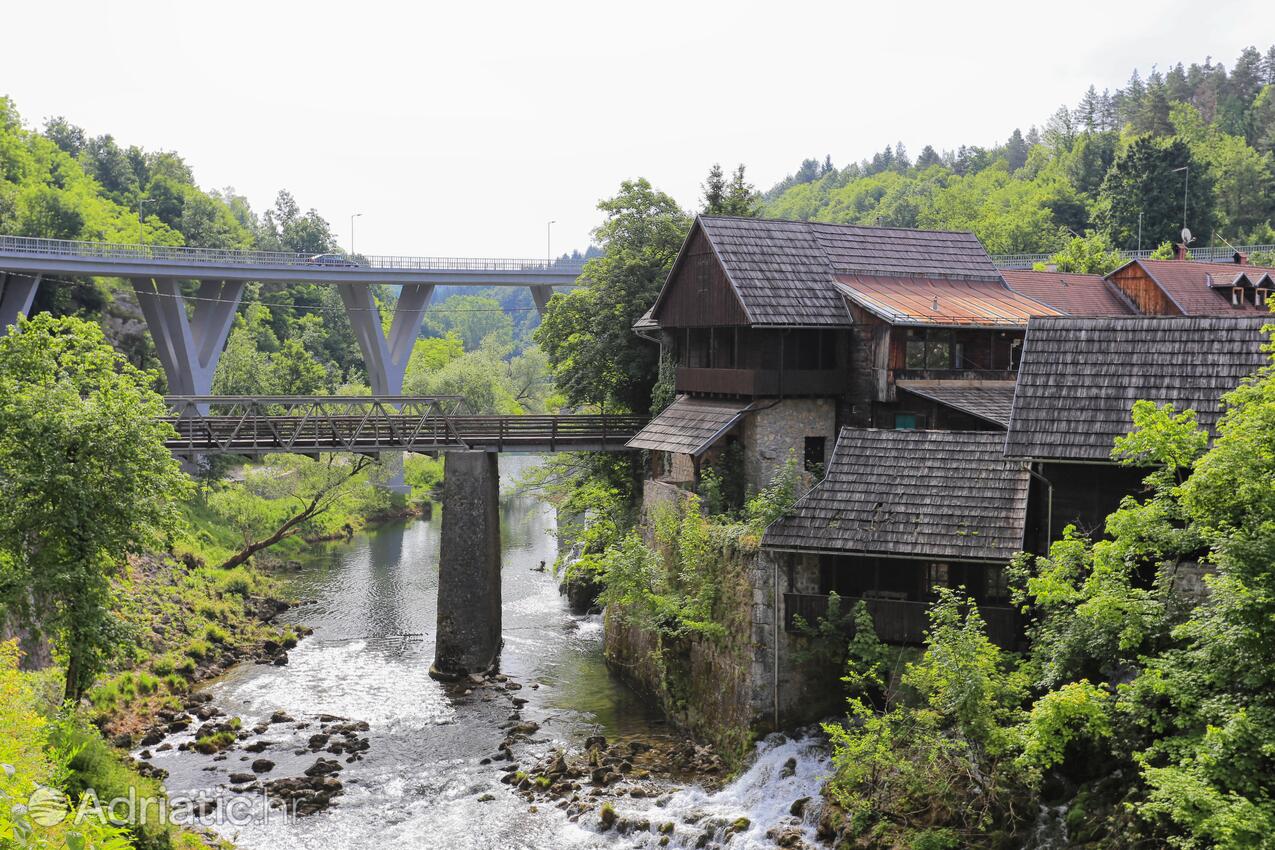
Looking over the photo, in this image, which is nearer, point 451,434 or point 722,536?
point 722,536

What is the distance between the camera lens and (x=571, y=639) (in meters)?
39.1

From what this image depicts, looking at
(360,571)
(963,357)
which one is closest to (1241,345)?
(963,357)

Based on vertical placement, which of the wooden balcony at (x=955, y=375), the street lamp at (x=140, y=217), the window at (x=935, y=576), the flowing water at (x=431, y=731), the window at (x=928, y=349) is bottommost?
the flowing water at (x=431, y=731)

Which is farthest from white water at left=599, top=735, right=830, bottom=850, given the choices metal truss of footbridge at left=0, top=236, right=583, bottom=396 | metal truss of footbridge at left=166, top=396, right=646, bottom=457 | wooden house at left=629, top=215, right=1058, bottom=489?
A: metal truss of footbridge at left=0, top=236, right=583, bottom=396

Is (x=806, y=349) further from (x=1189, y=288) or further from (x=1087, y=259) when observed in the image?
(x=1087, y=259)

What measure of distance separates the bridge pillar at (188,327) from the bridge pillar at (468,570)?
34.4 meters

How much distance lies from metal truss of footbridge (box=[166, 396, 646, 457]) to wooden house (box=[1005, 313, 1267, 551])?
18.2 metres

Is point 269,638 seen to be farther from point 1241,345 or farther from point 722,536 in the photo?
point 1241,345

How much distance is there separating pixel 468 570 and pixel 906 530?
16.5m

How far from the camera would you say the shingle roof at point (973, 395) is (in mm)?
29938

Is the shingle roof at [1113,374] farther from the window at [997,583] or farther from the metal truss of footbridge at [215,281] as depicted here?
the metal truss of footbridge at [215,281]

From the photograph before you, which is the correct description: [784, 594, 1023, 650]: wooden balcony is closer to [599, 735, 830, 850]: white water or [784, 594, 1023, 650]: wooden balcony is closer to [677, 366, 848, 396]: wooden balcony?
[599, 735, 830, 850]: white water

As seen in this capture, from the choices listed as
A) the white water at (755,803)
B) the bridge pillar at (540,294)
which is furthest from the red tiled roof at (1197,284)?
the bridge pillar at (540,294)

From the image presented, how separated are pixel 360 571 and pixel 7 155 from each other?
5334 cm
